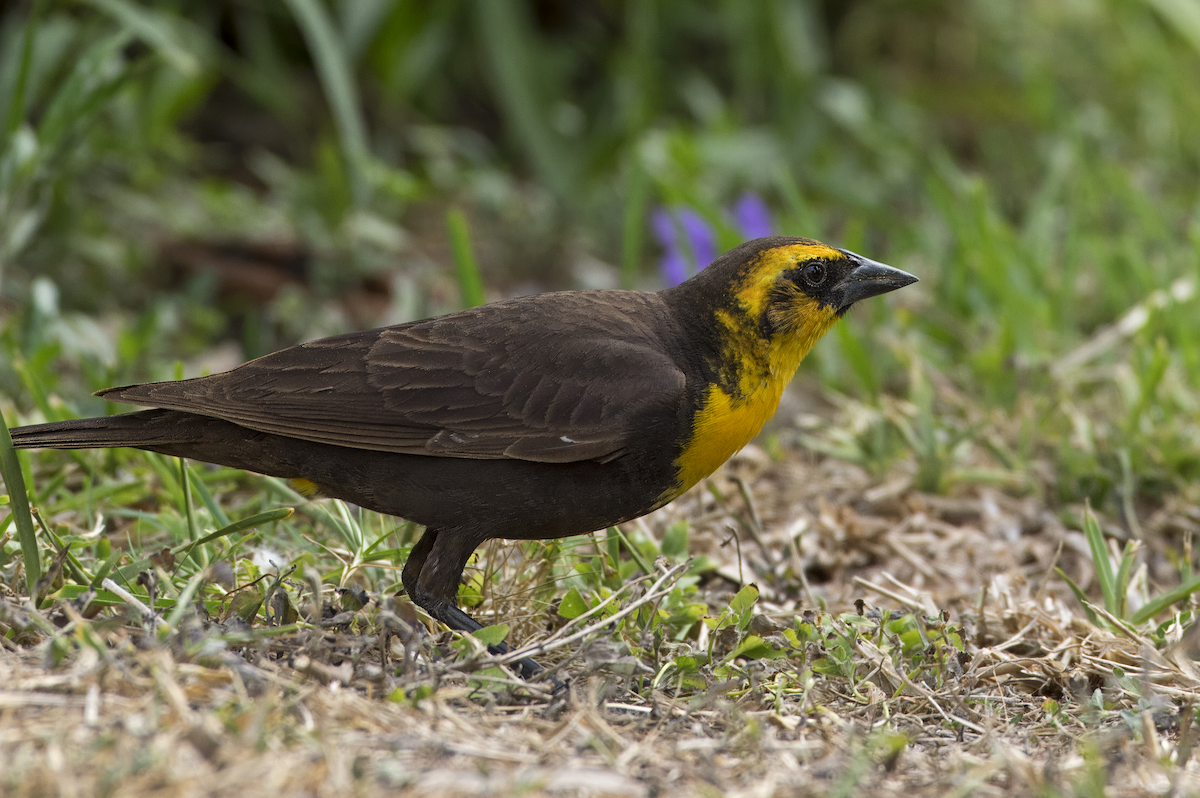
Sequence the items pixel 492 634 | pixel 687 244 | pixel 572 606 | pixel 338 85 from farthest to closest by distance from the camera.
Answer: pixel 338 85 < pixel 687 244 < pixel 572 606 < pixel 492 634

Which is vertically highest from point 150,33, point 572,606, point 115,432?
point 150,33

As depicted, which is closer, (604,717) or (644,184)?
(604,717)

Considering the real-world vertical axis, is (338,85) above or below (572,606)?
above

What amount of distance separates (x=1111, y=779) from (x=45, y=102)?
18.5 ft

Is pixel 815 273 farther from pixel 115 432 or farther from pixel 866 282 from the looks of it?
pixel 115 432

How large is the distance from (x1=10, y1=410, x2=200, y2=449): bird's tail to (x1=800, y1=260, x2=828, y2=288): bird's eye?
1778 millimetres

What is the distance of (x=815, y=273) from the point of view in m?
3.75

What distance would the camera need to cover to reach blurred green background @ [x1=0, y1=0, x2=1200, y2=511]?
4.84 meters

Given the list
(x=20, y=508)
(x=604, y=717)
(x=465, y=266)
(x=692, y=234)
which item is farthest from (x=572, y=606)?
(x=692, y=234)

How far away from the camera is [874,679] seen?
3.21m

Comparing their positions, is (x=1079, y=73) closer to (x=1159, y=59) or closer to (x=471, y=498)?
(x=1159, y=59)

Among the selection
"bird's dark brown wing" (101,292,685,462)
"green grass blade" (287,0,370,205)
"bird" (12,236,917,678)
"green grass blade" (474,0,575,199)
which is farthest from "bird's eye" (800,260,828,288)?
"green grass blade" (474,0,575,199)

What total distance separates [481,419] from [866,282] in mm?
1231

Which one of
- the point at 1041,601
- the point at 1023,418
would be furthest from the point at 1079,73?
the point at 1041,601
